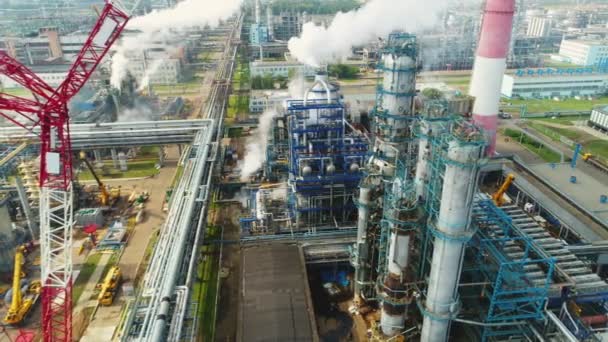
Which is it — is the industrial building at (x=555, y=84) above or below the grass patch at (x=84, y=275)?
above

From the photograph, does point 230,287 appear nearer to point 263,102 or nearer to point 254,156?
point 254,156

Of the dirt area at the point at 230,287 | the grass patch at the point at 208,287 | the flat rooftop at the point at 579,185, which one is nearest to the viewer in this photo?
the dirt area at the point at 230,287

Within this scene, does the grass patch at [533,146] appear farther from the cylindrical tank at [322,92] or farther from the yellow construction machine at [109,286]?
the yellow construction machine at [109,286]

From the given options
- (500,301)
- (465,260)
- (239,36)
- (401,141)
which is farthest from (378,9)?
(239,36)

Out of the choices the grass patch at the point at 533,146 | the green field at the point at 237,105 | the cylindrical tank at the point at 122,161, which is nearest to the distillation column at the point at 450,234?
the grass patch at the point at 533,146

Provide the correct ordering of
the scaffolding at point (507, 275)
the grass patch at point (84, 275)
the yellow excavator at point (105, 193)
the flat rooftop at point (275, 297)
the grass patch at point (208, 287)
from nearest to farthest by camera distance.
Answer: the scaffolding at point (507, 275)
the flat rooftop at point (275, 297)
the grass patch at point (208, 287)
the grass patch at point (84, 275)
the yellow excavator at point (105, 193)
